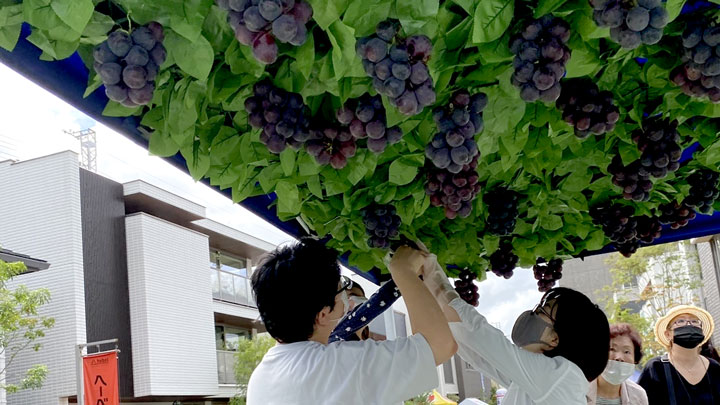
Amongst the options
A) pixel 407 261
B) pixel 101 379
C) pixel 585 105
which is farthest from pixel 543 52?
pixel 101 379

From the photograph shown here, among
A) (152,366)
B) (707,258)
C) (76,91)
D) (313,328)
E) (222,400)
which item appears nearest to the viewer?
(76,91)

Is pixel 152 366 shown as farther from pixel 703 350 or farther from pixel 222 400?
pixel 703 350

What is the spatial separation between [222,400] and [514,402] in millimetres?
18602

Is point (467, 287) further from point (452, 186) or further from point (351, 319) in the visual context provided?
point (452, 186)

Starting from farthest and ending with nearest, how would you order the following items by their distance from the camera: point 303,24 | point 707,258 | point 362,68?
point 707,258 → point 362,68 → point 303,24

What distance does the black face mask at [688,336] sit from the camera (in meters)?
3.38

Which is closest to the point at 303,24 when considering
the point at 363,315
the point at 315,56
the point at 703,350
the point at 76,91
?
the point at 315,56

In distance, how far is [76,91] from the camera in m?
1.24

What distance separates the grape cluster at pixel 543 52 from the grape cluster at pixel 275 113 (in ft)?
1.12

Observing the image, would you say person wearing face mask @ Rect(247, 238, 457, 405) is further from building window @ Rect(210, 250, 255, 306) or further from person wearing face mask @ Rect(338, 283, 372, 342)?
building window @ Rect(210, 250, 255, 306)

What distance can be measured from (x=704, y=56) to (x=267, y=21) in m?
0.66

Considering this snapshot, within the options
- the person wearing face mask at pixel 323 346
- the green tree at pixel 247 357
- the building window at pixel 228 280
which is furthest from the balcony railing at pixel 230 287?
the person wearing face mask at pixel 323 346

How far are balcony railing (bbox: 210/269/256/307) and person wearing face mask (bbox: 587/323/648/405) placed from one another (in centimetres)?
1658

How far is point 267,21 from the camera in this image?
0.86 meters
